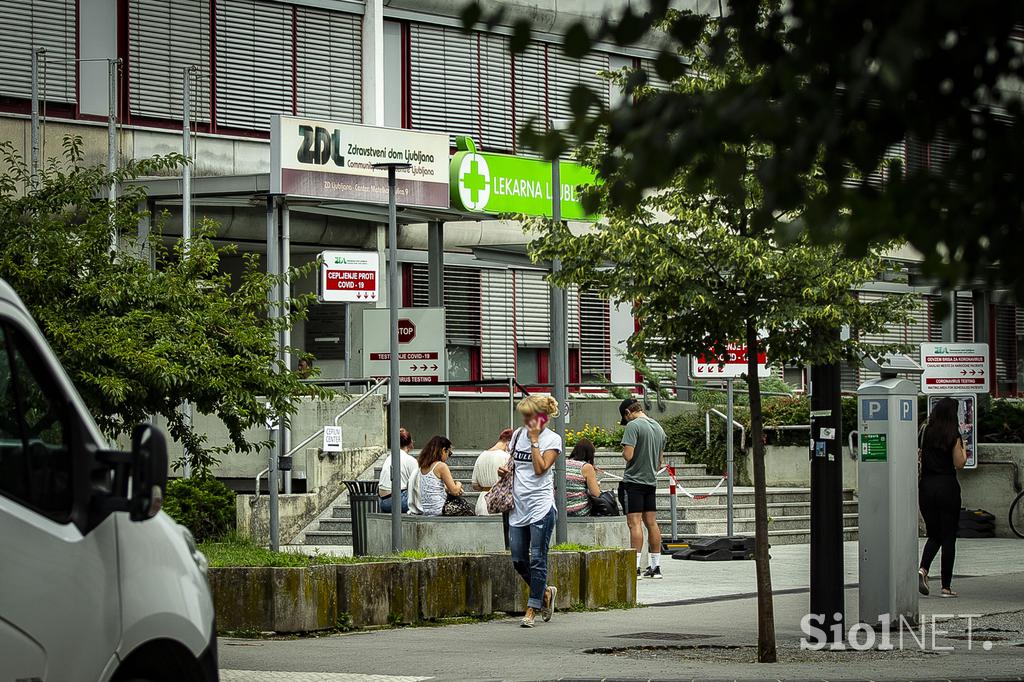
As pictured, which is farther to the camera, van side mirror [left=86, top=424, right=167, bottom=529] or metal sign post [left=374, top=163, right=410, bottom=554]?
metal sign post [left=374, top=163, right=410, bottom=554]

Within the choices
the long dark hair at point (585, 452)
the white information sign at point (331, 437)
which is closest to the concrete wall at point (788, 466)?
the long dark hair at point (585, 452)

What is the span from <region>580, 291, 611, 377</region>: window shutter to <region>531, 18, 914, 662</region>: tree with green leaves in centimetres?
2436

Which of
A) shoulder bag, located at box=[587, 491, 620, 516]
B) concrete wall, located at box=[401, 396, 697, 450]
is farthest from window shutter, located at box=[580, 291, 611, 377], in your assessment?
shoulder bag, located at box=[587, 491, 620, 516]

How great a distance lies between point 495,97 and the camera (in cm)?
3488

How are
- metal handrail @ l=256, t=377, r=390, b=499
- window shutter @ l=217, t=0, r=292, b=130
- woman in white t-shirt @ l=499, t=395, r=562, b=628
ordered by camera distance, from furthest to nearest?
window shutter @ l=217, t=0, r=292, b=130
metal handrail @ l=256, t=377, r=390, b=499
woman in white t-shirt @ l=499, t=395, r=562, b=628

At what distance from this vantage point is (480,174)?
28.5m

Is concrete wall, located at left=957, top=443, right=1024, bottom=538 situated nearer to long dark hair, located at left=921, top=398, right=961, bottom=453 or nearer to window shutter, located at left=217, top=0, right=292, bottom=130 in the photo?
long dark hair, located at left=921, top=398, right=961, bottom=453

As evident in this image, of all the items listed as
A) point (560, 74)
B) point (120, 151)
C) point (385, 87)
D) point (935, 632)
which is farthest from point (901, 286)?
point (935, 632)

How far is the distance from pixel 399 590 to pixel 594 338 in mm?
22963

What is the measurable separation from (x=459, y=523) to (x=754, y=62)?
48.6 feet

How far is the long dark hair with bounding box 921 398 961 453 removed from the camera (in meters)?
15.4

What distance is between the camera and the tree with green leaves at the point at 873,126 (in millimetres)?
3236

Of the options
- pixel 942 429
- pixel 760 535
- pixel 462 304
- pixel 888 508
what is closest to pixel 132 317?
pixel 760 535

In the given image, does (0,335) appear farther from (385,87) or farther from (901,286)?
(901,286)
